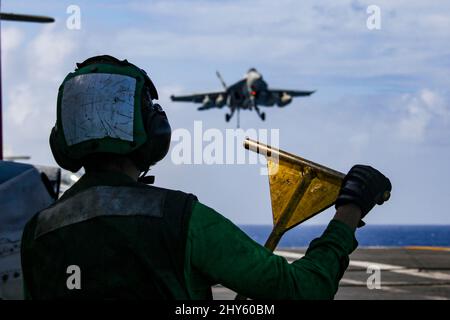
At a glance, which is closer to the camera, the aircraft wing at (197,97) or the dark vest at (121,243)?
the dark vest at (121,243)

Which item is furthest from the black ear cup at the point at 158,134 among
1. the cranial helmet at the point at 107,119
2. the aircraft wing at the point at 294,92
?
the aircraft wing at the point at 294,92

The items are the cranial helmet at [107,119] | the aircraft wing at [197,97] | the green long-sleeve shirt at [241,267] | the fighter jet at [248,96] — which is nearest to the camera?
the green long-sleeve shirt at [241,267]

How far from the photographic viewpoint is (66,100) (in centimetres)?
269

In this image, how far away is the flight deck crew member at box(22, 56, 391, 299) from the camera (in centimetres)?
238

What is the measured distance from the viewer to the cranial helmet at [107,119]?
261cm

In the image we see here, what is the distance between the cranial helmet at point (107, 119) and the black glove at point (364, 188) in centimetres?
63

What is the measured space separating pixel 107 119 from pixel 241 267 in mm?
677

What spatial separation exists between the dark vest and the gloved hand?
21.0 inches

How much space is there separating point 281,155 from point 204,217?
2.11 ft

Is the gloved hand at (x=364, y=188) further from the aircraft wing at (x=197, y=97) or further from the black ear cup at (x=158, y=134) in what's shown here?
the aircraft wing at (x=197, y=97)

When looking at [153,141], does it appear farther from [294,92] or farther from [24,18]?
[294,92]

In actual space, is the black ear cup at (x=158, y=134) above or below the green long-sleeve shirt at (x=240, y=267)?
A: above
